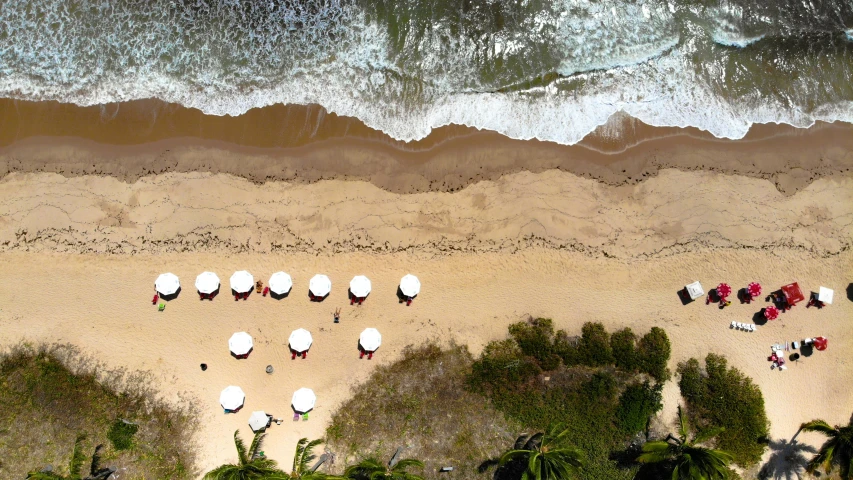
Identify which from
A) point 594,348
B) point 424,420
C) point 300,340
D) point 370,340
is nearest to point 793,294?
point 594,348

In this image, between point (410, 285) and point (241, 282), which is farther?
point (410, 285)

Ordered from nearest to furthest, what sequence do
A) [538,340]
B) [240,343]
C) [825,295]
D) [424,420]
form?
[240,343] < [424,420] < [538,340] < [825,295]

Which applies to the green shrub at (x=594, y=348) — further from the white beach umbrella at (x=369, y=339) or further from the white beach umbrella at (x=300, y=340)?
the white beach umbrella at (x=300, y=340)

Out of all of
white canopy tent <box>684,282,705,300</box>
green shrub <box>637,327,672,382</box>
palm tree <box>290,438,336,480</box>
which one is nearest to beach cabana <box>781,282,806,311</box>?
white canopy tent <box>684,282,705,300</box>

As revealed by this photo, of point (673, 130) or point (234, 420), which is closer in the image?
point (234, 420)

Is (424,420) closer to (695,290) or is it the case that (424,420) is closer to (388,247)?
(388,247)

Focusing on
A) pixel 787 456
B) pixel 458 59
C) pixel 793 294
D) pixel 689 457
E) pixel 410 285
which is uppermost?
pixel 458 59

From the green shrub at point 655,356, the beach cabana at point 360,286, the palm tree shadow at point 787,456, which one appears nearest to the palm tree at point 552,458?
the green shrub at point 655,356

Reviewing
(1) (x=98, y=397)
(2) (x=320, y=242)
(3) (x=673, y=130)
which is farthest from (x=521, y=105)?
(1) (x=98, y=397)

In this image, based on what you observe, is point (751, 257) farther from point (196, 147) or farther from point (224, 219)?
point (196, 147)
